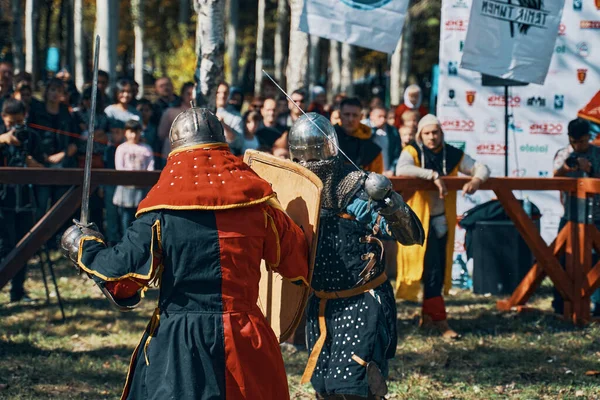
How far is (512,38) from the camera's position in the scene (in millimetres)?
8055

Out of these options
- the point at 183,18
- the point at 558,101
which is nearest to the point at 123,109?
the point at 558,101

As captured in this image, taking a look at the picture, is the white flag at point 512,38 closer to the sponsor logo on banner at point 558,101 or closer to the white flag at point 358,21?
the white flag at point 358,21

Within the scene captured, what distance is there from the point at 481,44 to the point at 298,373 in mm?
3251

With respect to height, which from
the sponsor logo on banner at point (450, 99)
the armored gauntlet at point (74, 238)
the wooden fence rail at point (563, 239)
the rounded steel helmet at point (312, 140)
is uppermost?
the sponsor logo on banner at point (450, 99)

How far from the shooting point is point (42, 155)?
26.9ft

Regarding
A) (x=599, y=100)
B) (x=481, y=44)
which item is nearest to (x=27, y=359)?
(x=481, y=44)

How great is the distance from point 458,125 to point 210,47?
2.75 m

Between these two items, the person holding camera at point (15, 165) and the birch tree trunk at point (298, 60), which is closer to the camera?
the person holding camera at point (15, 165)

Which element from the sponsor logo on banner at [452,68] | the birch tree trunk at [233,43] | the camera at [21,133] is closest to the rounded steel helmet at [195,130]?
the camera at [21,133]

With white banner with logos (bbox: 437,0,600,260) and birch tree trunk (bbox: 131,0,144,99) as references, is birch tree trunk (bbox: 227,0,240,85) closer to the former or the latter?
birch tree trunk (bbox: 131,0,144,99)

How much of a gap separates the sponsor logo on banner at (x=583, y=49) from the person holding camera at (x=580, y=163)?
1658 millimetres

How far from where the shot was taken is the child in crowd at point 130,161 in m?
8.85

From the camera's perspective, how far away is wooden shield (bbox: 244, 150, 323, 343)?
4.19 meters

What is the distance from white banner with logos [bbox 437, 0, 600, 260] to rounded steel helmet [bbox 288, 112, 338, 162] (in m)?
4.93
